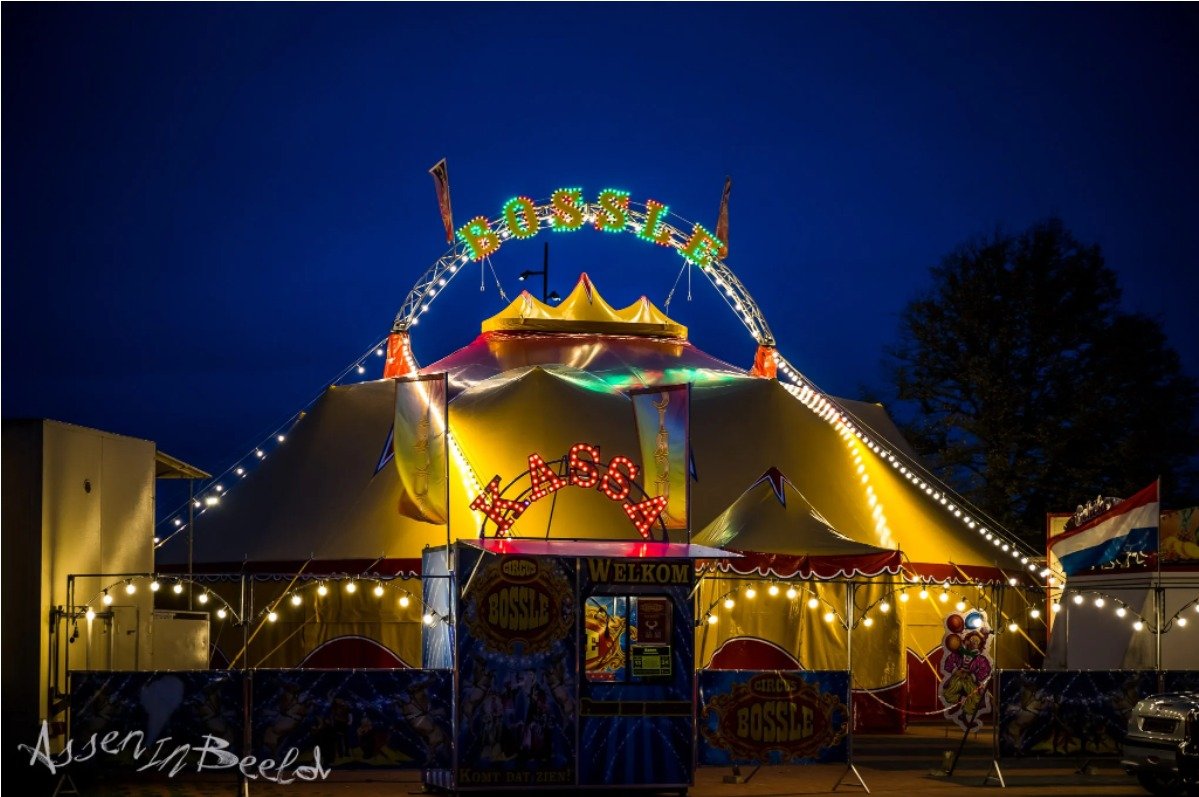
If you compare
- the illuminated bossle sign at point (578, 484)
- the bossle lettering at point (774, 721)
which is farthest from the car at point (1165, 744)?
the illuminated bossle sign at point (578, 484)

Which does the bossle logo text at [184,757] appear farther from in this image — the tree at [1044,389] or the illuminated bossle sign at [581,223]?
the tree at [1044,389]

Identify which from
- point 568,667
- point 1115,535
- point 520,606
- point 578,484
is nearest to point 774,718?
point 568,667

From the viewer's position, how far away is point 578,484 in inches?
631

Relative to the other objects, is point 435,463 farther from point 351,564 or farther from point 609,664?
point 351,564

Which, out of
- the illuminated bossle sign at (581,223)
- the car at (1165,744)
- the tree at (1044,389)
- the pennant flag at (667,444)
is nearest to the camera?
the car at (1165,744)

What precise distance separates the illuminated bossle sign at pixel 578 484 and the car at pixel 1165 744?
512 centimetres

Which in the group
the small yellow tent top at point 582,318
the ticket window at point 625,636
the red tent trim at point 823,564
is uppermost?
the small yellow tent top at point 582,318

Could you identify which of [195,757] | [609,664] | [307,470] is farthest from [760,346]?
[195,757]

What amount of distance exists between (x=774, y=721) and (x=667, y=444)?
11.4 ft

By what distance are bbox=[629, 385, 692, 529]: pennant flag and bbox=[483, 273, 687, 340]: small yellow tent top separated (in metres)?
11.1

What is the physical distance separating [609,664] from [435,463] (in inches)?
131

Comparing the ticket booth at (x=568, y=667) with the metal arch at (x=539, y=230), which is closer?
the ticket booth at (x=568, y=667)

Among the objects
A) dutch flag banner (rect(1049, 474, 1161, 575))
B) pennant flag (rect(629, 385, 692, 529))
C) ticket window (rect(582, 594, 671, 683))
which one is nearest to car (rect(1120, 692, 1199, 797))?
dutch flag banner (rect(1049, 474, 1161, 575))

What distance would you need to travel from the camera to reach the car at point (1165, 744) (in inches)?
573
